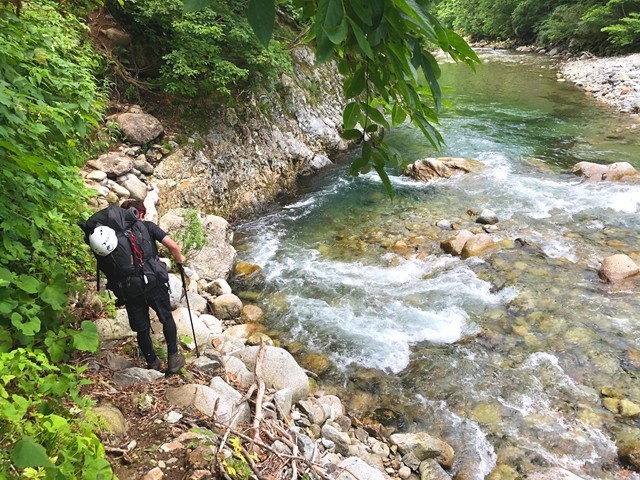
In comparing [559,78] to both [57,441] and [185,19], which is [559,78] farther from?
[57,441]

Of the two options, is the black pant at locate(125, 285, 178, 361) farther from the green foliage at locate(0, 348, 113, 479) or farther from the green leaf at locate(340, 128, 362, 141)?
the green leaf at locate(340, 128, 362, 141)

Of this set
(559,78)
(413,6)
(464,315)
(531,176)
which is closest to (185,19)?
(464,315)

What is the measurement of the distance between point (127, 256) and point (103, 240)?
0.68 feet

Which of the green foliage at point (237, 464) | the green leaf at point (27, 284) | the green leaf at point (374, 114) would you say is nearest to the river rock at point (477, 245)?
the green foliage at point (237, 464)

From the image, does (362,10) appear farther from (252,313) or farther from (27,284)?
(252,313)

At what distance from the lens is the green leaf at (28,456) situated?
1.41m

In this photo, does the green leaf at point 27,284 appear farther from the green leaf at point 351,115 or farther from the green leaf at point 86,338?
the green leaf at point 351,115

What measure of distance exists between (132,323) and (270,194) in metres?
5.71

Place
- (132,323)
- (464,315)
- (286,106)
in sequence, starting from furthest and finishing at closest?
(286,106) → (464,315) → (132,323)

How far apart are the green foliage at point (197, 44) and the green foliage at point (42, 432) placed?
18.7 feet

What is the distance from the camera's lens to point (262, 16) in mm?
656

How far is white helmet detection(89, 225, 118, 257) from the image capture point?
302 centimetres

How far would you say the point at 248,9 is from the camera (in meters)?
0.65

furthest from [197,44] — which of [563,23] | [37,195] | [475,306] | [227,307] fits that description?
[563,23]
